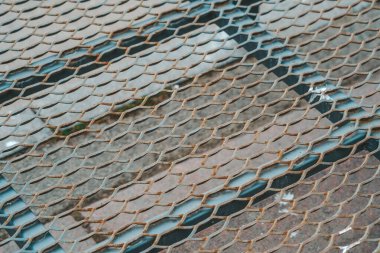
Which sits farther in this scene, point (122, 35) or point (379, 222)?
point (122, 35)

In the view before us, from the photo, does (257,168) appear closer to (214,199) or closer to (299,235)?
(214,199)

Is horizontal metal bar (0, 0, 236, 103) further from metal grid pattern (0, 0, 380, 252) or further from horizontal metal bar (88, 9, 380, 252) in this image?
horizontal metal bar (88, 9, 380, 252)

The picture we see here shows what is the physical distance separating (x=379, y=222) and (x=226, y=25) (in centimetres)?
58

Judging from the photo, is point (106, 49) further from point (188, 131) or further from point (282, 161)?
point (282, 161)

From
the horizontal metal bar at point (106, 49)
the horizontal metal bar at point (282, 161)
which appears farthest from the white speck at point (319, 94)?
the horizontal metal bar at point (106, 49)

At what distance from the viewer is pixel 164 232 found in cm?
106

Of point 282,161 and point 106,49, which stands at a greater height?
point 106,49

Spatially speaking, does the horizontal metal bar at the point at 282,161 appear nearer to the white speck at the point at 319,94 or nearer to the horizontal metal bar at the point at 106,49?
the white speck at the point at 319,94

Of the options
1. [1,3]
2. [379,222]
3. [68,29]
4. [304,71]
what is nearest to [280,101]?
[304,71]

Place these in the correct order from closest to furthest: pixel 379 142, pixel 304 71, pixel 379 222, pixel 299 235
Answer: pixel 379 222 → pixel 379 142 → pixel 304 71 → pixel 299 235

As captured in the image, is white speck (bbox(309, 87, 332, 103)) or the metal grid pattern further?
white speck (bbox(309, 87, 332, 103))

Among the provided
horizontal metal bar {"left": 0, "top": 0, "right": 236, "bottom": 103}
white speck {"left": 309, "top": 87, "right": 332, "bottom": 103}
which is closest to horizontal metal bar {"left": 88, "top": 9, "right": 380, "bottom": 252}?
white speck {"left": 309, "top": 87, "right": 332, "bottom": 103}

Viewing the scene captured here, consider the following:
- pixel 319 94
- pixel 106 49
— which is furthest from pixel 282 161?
pixel 106 49

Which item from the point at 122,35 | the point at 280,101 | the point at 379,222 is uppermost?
the point at 122,35
